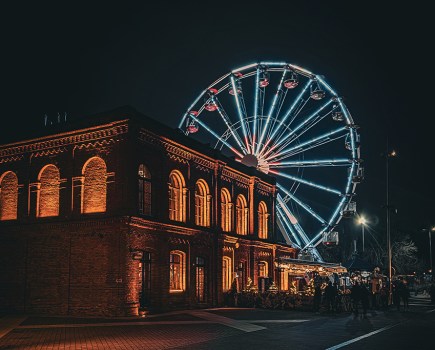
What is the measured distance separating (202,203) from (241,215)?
5.45 metres

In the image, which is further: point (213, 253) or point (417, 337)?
point (213, 253)

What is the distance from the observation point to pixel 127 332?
16578 mm

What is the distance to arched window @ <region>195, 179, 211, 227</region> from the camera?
29.1m

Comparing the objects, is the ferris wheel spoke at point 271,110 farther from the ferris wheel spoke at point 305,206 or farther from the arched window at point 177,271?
the arched window at point 177,271

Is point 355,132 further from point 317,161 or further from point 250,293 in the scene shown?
point 250,293

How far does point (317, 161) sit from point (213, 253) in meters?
10.8

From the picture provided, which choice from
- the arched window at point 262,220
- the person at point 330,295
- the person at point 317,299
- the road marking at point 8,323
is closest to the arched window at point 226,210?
the arched window at point 262,220

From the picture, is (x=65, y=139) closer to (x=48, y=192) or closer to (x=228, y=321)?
(x=48, y=192)

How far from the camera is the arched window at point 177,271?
85.6 feet

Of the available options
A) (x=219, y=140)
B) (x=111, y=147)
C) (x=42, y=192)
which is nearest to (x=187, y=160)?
(x=111, y=147)

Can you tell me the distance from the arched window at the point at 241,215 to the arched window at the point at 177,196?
Result: 7.18 m

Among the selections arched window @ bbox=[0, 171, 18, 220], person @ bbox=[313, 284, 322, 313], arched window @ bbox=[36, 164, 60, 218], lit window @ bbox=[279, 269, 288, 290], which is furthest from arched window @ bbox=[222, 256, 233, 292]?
arched window @ bbox=[0, 171, 18, 220]

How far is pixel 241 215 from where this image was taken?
3438 cm

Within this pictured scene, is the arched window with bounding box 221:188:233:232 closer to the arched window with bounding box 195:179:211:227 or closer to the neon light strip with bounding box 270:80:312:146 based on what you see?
the arched window with bounding box 195:179:211:227
